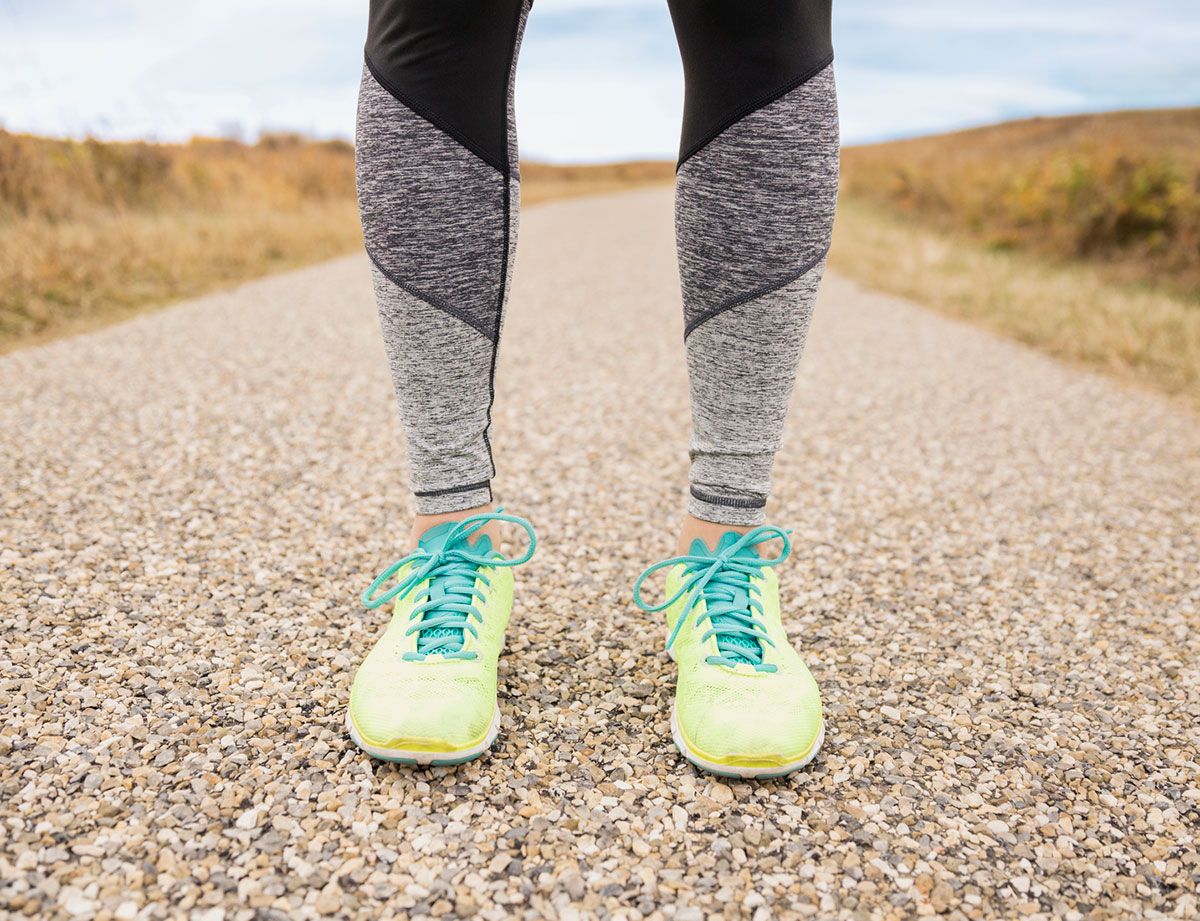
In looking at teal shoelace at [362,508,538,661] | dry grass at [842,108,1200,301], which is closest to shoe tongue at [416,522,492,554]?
teal shoelace at [362,508,538,661]

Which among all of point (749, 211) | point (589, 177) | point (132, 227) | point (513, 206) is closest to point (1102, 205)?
point (132, 227)

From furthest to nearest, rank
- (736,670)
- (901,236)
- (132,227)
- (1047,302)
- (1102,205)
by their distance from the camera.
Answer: (901,236)
(1102,205)
(132,227)
(1047,302)
(736,670)

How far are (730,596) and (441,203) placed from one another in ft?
2.30

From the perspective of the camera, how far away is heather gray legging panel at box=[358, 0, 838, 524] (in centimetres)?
116

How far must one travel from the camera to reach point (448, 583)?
4.33 feet

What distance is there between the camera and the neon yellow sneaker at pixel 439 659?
44.4 inches

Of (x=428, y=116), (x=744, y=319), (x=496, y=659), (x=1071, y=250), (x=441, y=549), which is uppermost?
(x=428, y=116)

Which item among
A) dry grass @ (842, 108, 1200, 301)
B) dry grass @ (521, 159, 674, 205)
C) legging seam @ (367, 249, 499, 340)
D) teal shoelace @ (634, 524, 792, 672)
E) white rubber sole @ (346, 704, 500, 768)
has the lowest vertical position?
dry grass @ (521, 159, 674, 205)

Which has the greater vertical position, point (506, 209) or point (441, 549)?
point (506, 209)

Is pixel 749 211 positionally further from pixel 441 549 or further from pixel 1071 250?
pixel 1071 250

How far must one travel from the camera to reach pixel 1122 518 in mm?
2205

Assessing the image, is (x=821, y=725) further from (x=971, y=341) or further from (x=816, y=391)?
(x=971, y=341)

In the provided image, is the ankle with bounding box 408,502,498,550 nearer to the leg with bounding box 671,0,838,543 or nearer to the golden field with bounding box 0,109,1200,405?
the leg with bounding box 671,0,838,543

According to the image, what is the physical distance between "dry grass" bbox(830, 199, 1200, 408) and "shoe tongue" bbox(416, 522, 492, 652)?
3025 mm
